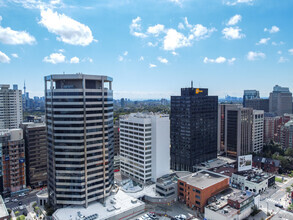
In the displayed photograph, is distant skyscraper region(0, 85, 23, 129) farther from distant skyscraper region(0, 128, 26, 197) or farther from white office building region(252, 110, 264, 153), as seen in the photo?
white office building region(252, 110, 264, 153)

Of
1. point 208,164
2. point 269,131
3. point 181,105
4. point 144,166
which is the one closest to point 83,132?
point 144,166

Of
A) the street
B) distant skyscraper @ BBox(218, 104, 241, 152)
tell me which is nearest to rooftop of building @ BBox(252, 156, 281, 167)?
the street

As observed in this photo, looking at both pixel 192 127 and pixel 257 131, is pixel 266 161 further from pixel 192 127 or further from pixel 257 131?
pixel 192 127

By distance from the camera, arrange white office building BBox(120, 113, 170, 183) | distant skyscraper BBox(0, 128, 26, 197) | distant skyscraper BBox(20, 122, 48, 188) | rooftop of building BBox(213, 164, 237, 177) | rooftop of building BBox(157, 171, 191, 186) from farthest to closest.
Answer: rooftop of building BBox(213, 164, 237, 177) → distant skyscraper BBox(20, 122, 48, 188) → white office building BBox(120, 113, 170, 183) → distant skyscraper BBox(0, 128, 26, 197) → rooftop of building BBox(157, 171, 191, 186)

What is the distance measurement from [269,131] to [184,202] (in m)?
125

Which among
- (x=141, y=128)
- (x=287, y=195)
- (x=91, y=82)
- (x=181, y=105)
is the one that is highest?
(x=91, y=82)

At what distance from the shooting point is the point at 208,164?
382 feet

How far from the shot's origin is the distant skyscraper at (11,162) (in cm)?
9175

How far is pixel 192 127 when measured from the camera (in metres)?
112

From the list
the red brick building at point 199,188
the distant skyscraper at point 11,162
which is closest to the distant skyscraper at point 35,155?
the distant skyscraper at point 11,162

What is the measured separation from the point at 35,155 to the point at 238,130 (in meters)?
109

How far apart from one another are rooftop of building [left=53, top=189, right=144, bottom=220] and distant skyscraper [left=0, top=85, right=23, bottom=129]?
105 metres

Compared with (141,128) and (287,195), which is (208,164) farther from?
(141,128)

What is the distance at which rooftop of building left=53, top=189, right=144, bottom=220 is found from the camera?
68206 mm
